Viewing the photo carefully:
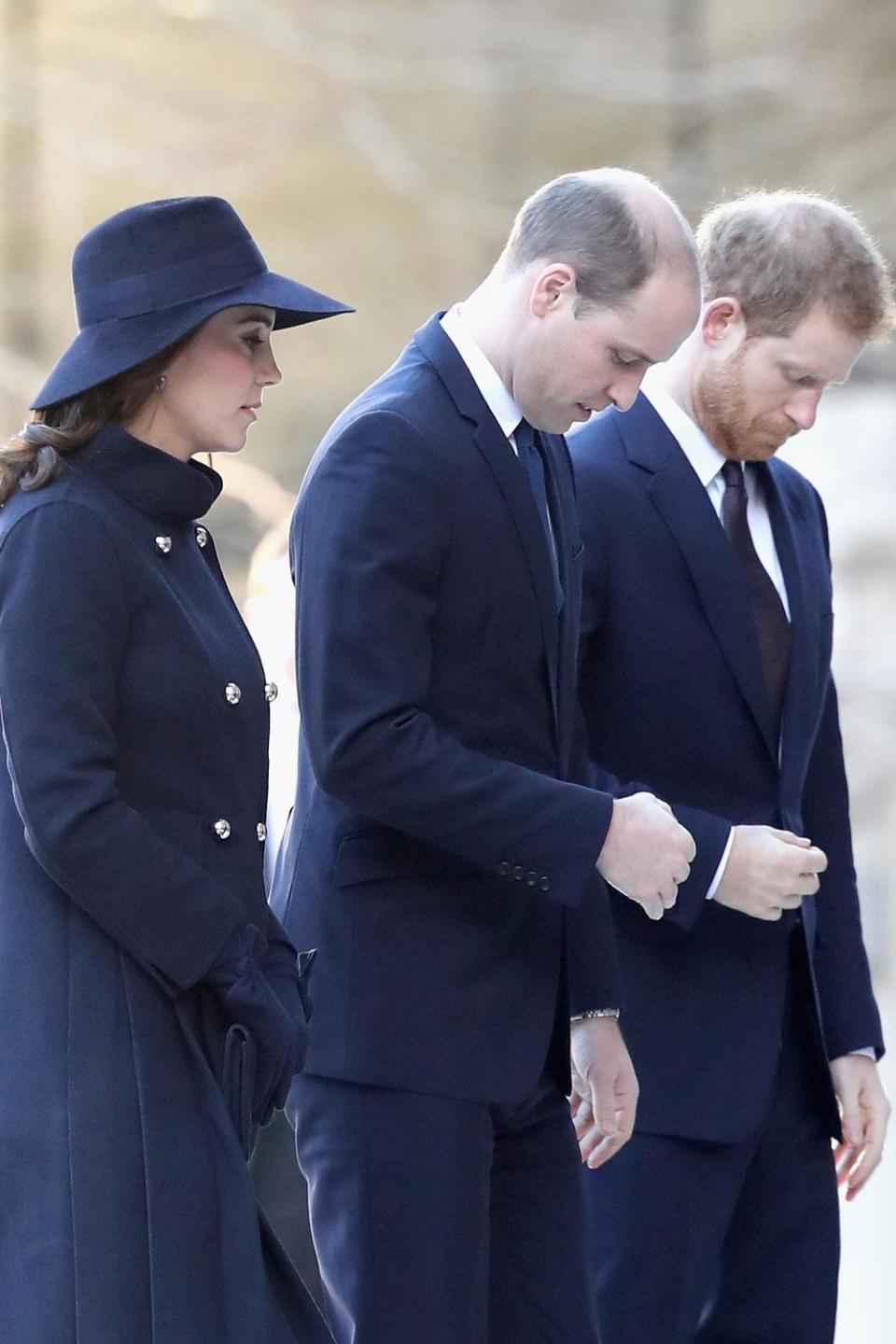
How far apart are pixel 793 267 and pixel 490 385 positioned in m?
0.49

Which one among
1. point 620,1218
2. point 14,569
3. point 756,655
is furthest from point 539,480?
point 620,1218

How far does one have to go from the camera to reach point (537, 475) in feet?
6.37

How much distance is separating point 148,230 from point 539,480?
47 centimetres

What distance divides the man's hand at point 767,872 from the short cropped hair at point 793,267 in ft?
1.97

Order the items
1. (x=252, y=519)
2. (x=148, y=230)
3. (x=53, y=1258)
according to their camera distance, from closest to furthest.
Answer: (x=53, y=1258)
(x=148, y=230)
(x=252, y=519)

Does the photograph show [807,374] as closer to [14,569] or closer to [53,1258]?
[14,569]

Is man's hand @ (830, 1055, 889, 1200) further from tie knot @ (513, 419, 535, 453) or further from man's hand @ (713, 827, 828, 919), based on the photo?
tie knot @ (513, 419, 535, 453)

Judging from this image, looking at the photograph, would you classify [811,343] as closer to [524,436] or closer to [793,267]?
[793,267]

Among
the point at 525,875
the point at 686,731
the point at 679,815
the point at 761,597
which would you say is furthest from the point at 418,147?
the point at 525,875

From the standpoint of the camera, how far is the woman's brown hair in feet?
5.32

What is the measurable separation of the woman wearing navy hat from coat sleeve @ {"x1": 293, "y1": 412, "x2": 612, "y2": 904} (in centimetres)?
8

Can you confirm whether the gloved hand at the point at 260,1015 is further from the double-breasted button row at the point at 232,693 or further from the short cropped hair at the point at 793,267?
the short cropped hair at the point at 793,267

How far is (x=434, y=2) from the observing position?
5.01m

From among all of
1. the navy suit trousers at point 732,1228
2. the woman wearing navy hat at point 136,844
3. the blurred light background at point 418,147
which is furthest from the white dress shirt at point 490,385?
the blurred light background at point 418,147
